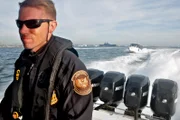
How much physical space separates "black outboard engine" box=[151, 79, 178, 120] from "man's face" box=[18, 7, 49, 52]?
1797mm

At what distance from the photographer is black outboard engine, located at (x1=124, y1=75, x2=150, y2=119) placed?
2754 mm

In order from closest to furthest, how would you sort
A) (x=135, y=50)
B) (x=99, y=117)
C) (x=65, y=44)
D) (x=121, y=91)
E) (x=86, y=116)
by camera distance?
(x=86, y=116) → (x=65, y=44) → (x=99, y=117) → (x=121, y=91) → (x=135, y=50)

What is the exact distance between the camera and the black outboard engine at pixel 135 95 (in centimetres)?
275

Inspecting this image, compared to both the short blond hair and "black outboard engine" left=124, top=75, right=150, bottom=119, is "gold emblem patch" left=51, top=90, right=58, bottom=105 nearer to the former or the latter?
the short blond hair

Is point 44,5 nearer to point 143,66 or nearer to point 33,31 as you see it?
point 33,31

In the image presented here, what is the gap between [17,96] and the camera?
145 cm

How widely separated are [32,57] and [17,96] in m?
0.27

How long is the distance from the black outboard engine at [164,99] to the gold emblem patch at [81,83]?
164cm

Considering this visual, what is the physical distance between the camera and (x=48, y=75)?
1.30 m

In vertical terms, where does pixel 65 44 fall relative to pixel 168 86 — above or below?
above

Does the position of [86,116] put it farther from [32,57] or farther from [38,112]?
[32,57]

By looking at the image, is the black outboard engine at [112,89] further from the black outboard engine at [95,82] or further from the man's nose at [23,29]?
the man's nose at [23,29]

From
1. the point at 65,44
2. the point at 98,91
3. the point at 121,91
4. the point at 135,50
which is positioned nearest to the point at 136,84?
the point at 121,91

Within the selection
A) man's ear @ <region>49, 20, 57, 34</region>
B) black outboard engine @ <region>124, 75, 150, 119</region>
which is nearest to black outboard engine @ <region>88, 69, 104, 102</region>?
black outboard engine @ <region>124, 75, 150, 119</region>
